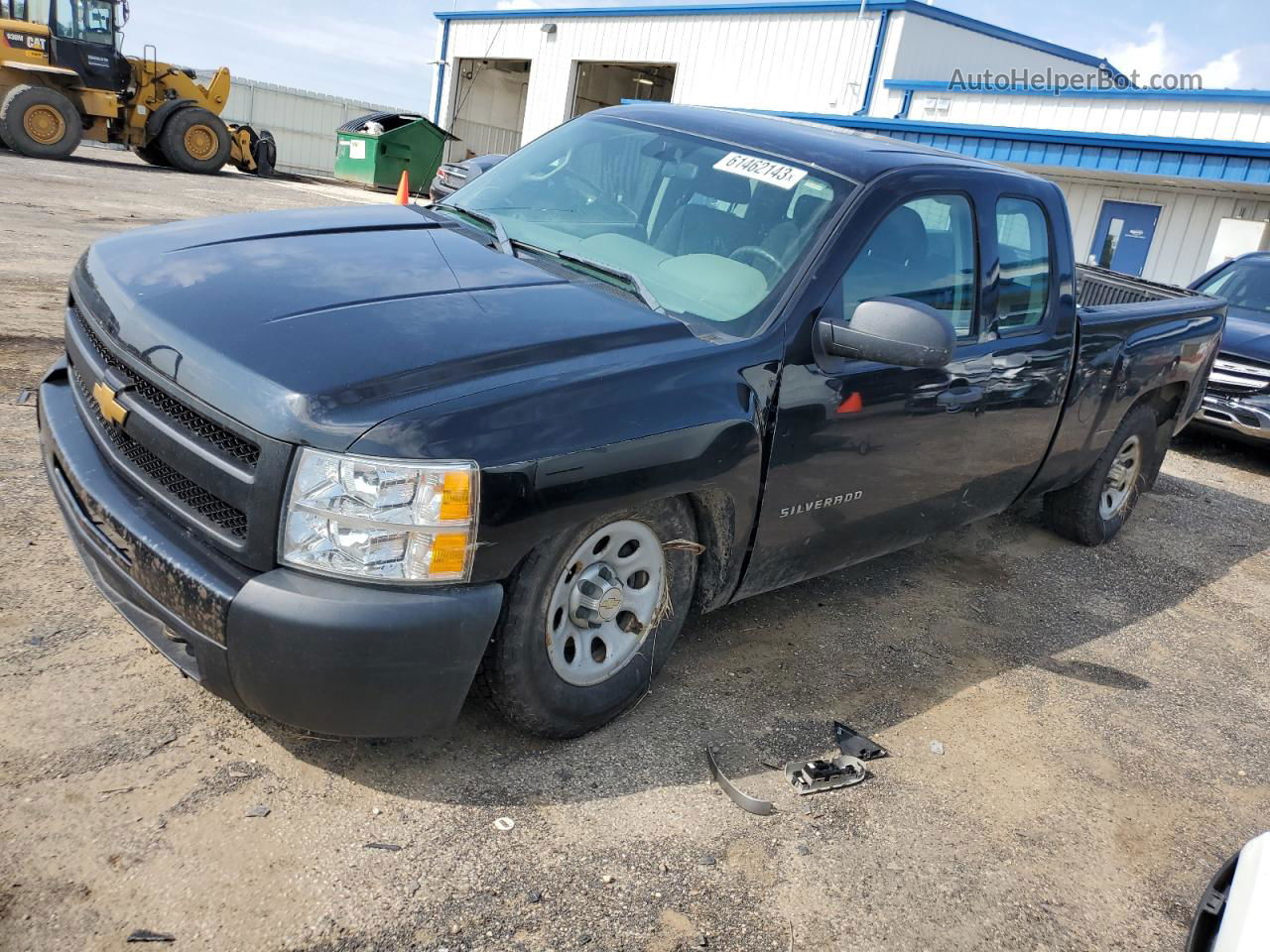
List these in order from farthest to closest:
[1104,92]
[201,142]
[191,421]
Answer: [201,142] < [1104,92] < [191,421]

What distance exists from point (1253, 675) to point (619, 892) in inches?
134

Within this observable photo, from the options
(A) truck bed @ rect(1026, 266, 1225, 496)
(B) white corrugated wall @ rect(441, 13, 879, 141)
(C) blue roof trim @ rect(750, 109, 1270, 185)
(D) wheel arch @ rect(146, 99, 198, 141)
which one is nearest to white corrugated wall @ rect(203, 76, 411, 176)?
(B) white corrugated wall @ rect(441, 13, 879, 141)

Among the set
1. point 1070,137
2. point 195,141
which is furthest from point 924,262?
point 195,141

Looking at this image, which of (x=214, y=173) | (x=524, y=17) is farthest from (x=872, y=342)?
(x=524, y=17)

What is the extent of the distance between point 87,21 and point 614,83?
1601cm

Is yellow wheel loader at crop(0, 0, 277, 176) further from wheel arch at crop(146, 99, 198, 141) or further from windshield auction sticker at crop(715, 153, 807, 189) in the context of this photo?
windshield auction sticker at crop(715, 153, 807, 189)

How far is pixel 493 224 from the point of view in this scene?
380cm

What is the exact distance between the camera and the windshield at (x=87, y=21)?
64.1 ft

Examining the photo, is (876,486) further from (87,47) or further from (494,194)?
(87,47)

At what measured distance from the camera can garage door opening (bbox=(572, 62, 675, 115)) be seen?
1127 inches

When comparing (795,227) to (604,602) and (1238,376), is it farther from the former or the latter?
(1238,376)

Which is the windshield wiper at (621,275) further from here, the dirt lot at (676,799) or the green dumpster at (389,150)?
the green dumpster at (389,150)

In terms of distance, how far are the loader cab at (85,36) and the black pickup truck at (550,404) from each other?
19384 mm

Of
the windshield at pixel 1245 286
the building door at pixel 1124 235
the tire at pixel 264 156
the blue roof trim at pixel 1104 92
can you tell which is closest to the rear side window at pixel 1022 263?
the windshield at pixel 1245 286
